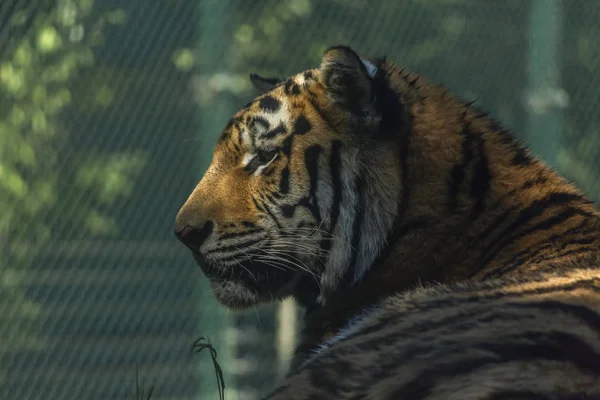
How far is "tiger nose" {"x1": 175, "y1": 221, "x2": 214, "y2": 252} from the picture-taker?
2.46 metres

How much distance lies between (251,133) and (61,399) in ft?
8.36

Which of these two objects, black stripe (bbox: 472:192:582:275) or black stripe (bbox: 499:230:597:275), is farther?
black stripe (bbox: 472:192:582:275)

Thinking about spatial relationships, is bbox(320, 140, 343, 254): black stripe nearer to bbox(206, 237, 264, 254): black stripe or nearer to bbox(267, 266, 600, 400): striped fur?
bbox(206, 237, 264, 254): black stripe

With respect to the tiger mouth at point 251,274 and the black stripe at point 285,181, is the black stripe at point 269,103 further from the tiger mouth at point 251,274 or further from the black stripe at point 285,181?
the tiger mouth at point 251,274

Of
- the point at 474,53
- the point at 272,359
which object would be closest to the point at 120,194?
the point at 272,359

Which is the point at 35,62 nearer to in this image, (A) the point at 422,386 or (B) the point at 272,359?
(B) the point at 272,359

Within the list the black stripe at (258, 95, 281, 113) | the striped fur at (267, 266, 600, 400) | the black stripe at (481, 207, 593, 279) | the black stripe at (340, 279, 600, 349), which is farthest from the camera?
the black stripe at (258, 95, 281, 113)

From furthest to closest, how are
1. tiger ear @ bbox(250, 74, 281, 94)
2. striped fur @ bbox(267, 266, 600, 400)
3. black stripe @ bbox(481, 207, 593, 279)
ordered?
tiger ear @ bbox(250, 74, 281, 94)
black stripe @ bbox(481, 207, 593, 279)
striped fur @ bbox(267, 266, 600, 400)

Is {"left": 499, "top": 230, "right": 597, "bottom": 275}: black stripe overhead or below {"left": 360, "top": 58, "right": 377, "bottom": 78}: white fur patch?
below

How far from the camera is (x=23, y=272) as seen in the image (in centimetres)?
453

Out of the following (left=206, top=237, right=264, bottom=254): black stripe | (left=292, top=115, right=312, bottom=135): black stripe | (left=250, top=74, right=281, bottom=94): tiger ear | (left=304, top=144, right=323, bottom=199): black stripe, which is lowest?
(left=206, top=237, right=264, bottom=254): black stripe

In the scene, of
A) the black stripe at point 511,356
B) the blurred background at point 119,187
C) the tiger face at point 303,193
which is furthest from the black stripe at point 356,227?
the blurred background at point 119,187

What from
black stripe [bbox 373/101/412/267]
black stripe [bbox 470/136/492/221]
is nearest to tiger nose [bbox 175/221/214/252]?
black stripe [bbox 373/101/412/267]

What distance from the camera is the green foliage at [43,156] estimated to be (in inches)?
178
